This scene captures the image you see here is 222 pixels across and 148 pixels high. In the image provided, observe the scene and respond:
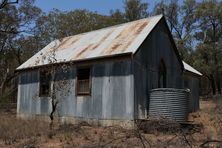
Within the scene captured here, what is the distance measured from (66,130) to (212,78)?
111 ft

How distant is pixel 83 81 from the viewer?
739 inches

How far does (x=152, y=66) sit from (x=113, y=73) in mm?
2098

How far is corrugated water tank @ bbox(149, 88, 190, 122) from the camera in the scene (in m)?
16.7

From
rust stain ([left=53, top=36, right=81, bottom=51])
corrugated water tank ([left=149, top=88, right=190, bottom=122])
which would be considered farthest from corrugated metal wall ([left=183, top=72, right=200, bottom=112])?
rust stain ([left=53, top=36, right=81, bottom=51])

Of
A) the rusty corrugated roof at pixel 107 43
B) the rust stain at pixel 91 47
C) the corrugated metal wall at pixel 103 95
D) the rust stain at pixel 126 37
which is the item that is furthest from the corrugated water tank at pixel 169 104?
the rust stain at pixel 91 47

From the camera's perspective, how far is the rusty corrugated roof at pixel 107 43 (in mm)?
17523

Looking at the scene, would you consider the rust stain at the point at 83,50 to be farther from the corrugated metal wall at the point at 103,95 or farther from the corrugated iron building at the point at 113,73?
the corrugated metal wall at the point at 103,95

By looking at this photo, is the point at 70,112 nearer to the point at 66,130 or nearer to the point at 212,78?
the point at 66,130

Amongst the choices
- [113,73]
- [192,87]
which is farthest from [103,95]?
[192,87]

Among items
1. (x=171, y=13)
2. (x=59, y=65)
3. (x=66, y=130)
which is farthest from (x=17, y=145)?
(x=171, y=13)

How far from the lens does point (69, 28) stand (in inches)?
1861

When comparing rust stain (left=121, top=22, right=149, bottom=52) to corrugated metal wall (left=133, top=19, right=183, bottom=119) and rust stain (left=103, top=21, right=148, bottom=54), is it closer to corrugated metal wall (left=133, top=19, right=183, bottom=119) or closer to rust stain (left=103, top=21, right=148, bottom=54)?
rust stain (left=103, top=21, right=148, bottom=54)

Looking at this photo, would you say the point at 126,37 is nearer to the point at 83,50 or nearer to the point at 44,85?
the point at 83,50

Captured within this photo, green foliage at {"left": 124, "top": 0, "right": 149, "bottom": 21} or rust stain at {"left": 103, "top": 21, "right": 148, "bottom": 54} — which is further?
green foliage at {"left": 124, "top": 0, "right": 149, "bottom": 21}
